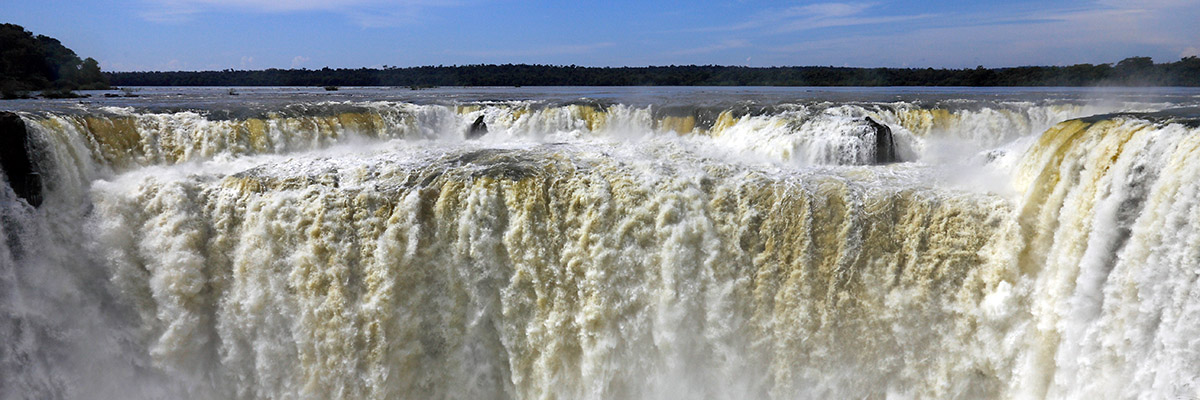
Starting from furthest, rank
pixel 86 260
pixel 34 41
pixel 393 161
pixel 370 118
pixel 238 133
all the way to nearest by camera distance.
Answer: pixel 34 41
pixel 370 118
pixel 238 133
pixel 393 161
pixel 86 260

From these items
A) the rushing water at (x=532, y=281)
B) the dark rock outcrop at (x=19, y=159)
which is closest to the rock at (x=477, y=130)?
the rushing water at (x=532, y=281)

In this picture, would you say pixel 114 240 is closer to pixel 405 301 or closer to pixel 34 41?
pixel 405 301

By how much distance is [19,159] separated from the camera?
285 inches

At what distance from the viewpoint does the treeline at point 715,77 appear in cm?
2292

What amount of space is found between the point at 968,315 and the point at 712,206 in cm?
240

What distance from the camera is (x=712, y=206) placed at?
23.3 ft

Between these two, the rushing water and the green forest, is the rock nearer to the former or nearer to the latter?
the rushing water

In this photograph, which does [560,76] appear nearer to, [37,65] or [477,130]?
[37,65]

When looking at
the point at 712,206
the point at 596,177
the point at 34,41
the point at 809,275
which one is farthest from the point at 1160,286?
the point at 34,41

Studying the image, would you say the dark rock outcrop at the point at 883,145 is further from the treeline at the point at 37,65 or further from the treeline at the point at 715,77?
the treeline at the point at 37,65

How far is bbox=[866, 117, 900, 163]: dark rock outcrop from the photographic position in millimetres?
9320

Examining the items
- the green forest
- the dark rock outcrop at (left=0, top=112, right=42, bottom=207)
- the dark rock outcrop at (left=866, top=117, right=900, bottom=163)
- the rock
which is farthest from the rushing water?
the green forest

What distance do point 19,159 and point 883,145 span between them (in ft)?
31.4

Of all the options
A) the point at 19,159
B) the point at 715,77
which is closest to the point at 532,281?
the point at 19,159
